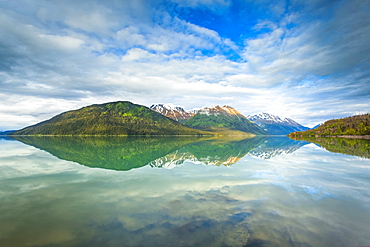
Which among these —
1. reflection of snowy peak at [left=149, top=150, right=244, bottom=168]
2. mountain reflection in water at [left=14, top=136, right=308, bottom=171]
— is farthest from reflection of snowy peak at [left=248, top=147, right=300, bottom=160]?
reflection of snowy peak at [left=149, top=150, right=244, bottom=168]

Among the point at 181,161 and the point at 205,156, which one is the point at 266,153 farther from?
the point at 181,161

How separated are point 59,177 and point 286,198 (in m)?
22.0

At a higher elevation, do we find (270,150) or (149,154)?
(270,150)

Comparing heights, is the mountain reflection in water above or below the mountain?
below

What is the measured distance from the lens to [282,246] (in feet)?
25.9

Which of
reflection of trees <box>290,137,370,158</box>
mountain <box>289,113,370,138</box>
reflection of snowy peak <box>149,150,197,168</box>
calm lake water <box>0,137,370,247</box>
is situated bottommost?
calm lake water <box>0,137,370,247</box>

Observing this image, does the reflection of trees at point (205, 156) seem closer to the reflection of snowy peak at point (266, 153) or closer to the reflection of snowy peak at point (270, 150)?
the reflection of snowy peak at point (266, 153)

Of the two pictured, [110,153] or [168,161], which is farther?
[110,153]

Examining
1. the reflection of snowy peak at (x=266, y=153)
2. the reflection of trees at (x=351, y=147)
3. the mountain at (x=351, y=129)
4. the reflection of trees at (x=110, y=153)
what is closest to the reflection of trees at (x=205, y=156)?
the reflection of snowy peak at (x=266, y=153)

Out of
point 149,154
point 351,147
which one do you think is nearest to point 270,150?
point 351,147

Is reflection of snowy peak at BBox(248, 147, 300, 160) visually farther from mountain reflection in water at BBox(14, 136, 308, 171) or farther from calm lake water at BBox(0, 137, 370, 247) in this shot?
calm lake water at BBox(0, 137, 370, 247)

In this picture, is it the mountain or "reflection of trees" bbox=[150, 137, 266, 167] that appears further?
the mountain

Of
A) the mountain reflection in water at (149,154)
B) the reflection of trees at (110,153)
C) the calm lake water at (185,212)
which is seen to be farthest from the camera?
the mountain reflection in water at (149,154)

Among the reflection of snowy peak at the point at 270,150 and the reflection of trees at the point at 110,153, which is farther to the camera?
the reflection of snowy peak at the point at 270,150
